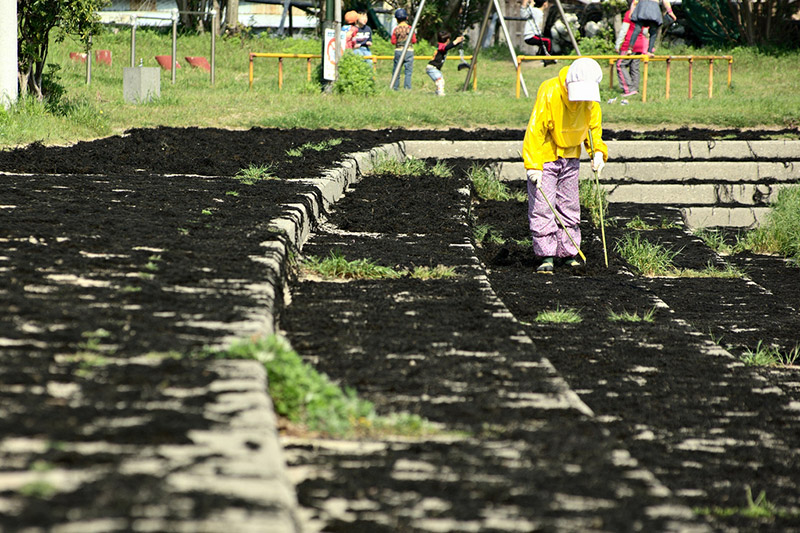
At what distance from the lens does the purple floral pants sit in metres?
7.03

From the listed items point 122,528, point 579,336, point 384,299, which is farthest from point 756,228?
point 122,528

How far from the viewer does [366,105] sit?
14078 mm

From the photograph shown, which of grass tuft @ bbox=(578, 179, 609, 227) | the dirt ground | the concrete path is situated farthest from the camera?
the concrete path

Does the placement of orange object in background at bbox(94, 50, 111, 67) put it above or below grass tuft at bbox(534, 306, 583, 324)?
above

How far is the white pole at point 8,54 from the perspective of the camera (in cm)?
995

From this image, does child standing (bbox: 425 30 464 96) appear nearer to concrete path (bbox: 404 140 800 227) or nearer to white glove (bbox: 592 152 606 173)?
concrete path (bbox: 404 140 800 227)

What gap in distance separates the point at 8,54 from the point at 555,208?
20.0 feet

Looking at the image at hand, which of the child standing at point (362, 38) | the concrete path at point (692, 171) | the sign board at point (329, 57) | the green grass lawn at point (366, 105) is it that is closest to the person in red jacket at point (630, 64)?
the green grass lawn at point (366, 105)

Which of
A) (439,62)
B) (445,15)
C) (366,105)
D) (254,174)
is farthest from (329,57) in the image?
(445,15)

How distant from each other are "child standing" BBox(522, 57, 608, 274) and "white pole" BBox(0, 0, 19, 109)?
19.1ft

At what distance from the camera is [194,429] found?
2.56 meters

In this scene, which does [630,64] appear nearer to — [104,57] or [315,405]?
[104,57]

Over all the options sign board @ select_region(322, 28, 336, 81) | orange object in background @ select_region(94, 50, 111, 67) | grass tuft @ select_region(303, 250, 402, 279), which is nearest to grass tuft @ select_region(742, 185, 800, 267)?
grass tuft @ select_region(303, 250, 402, 279)

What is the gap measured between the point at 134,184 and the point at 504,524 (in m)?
4.96
